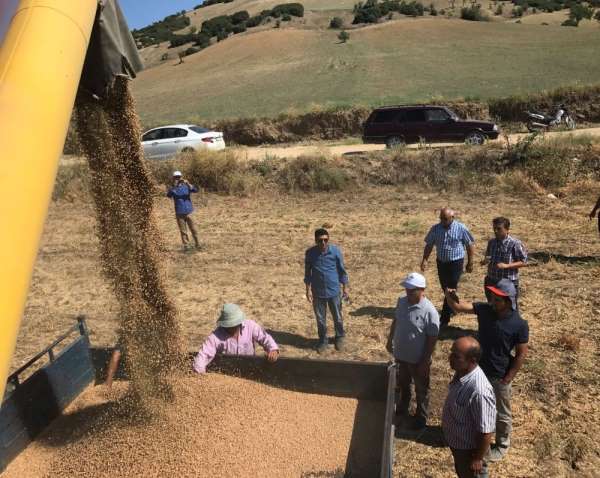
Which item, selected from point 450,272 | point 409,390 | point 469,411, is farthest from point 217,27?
point 469,411

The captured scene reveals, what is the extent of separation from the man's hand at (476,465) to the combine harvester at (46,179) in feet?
1.99

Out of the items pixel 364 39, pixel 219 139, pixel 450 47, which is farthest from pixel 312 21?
pixel 219 139

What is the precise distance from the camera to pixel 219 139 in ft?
57.1

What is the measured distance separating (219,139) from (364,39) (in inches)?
1309

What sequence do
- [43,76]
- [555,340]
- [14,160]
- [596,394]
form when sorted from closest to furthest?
1. [14,160]
2. [43,76]
3. [596,394]
4. [555,340]

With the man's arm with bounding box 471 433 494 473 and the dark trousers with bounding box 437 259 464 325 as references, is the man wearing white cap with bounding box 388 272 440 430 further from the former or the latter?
the dark trousers with bounding box 437 259 464 325

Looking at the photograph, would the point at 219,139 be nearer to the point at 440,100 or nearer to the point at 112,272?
the point at 440,100

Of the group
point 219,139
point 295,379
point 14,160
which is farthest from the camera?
point 219,139

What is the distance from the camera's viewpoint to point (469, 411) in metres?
3.38

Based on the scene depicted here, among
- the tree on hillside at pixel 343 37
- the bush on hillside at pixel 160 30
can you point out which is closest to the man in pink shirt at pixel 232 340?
the tree on hillside at pixel 343 37

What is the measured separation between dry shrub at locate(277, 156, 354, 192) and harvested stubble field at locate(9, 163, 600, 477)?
0.42m

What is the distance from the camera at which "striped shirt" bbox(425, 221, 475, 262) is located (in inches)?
239

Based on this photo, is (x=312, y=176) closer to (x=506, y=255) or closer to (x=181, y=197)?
(x=181, y=197)

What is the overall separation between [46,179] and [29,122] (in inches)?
8.7
